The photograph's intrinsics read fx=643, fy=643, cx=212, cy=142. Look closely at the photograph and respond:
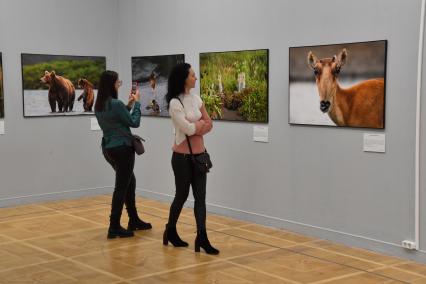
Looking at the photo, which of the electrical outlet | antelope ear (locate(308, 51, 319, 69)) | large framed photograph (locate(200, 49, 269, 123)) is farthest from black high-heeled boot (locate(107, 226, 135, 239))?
the electrical outlet

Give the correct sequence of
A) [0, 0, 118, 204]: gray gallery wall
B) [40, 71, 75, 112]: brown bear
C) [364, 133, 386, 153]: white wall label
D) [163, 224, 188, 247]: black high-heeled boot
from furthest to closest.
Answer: [40, 71, 75, 112]: brown bear → [0, 0, 118, 204]: gray gallery wall → [163, 224, 188, 247]: black high-heeled boot → [364, 133, 386, 153]: white wall label

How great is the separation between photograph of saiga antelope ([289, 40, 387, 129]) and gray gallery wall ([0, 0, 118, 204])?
3846 millimetres

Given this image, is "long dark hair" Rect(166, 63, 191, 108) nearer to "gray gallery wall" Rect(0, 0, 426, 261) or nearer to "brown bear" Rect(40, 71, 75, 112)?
"gray gallery wall" Rect(0, 0, 426, 261)

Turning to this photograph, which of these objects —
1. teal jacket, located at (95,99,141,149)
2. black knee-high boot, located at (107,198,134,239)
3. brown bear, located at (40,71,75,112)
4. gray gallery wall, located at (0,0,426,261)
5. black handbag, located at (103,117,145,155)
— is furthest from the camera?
brown bear, located at (40,71,75,112)

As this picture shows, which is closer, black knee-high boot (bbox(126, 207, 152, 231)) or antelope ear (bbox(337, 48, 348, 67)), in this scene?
antelope ear (bbox(337, 48, 348, 67))

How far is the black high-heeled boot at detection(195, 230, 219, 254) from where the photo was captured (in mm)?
6597

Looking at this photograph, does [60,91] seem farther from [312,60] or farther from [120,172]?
[312,60]

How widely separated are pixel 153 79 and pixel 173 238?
10.9 ft

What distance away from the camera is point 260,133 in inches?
311

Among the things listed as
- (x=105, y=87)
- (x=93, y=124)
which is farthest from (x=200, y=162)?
(x=93, y=124)

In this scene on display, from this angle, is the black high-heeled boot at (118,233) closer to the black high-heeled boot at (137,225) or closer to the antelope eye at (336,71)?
the black high-heeled boot at (137,225)

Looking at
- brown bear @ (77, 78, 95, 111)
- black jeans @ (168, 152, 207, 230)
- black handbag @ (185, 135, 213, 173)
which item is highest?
brown bear @ (77, 78, 95, 111)

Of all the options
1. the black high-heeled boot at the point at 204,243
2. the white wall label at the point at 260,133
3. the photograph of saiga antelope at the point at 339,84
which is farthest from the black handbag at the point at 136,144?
the photograph of saiga antelope at the point at 339,84

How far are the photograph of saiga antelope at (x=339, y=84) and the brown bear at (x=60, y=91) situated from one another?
3850mm
